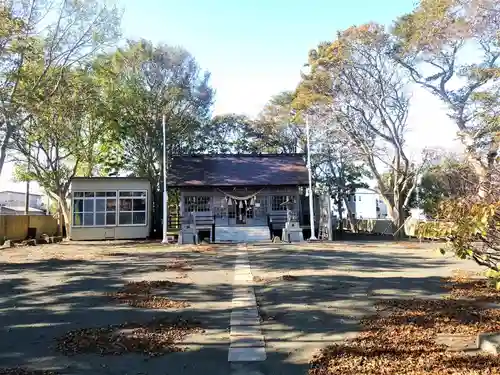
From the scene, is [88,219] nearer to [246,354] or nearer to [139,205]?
[139,205]

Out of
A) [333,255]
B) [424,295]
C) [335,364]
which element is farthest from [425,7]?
[335,364]

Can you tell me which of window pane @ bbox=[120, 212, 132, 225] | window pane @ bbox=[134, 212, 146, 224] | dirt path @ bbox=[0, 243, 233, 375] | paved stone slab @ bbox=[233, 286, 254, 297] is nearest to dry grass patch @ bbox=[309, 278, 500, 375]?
dirt path @ bbox=[0, 243, 233, 375]

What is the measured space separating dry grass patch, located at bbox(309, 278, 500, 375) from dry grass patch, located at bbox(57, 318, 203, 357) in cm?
187

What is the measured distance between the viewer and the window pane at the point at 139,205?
28.8 metres

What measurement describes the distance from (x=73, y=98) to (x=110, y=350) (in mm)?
22283

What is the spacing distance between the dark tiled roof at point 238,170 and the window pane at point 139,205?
2.51 metres

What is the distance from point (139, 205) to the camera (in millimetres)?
28859

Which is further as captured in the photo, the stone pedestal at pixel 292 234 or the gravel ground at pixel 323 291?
the stone pedestal at pixel 292 234

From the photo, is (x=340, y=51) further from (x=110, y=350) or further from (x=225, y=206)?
(x=110, y=350)

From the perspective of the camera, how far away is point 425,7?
20.4 meters

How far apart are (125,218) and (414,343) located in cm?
2520

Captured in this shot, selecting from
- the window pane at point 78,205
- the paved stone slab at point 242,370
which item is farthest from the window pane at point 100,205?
the paved stone slab at point 242,370

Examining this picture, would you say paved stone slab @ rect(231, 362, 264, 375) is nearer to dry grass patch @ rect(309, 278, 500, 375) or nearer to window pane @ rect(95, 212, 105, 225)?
dry grass patch @ rect(309, 278, 500, 375)

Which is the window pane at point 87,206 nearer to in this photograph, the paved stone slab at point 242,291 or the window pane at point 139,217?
the window pane at point 139,217
